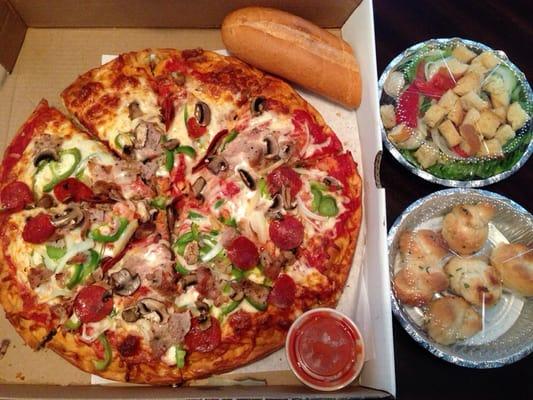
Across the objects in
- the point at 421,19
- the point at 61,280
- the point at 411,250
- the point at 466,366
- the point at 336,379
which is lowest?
the point at 61,280

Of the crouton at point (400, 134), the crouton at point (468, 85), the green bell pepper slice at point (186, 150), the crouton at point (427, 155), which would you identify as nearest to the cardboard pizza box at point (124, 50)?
the crouton at point (400, 134)

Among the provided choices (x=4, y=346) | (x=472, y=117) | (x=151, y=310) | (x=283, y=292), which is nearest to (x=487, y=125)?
(x=472, y=117)

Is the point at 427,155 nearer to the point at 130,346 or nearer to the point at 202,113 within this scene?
the point at 202,113

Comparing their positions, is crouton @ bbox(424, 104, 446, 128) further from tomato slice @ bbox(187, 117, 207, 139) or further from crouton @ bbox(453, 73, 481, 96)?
tomato slice @ bbox(187, 117, 207, 139)

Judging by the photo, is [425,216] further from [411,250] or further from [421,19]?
[421,19]

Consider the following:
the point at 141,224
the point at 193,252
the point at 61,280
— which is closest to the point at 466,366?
the point at 193,252

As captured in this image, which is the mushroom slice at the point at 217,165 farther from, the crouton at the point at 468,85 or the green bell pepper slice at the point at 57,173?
the crouton at the point at 468,85
